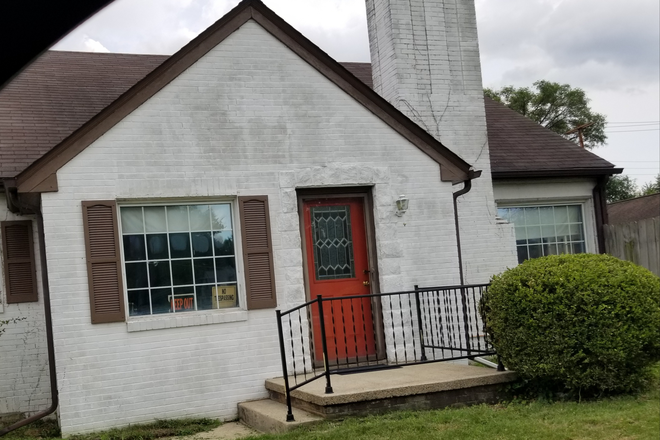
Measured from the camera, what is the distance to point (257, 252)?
8.22 meters

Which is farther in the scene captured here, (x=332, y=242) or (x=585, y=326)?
(x=332, y=242)

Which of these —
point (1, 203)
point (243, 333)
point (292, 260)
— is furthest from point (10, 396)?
point (292, 260)

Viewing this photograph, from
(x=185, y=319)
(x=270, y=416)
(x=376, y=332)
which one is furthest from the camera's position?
(x=376, y=332)

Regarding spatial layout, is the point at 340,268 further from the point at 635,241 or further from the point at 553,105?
the point at 553,105

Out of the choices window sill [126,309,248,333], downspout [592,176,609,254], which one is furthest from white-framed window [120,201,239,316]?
downspout [592,176,609,254]

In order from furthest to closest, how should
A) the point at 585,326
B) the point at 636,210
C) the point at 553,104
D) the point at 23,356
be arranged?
the point at 553,104 < the point at 636,210 < the point at 23,356 < the point at 585,326

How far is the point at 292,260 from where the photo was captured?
8.34m

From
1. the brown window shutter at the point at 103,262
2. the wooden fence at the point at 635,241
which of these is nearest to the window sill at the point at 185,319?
the brown window shutter at the point at 103,262

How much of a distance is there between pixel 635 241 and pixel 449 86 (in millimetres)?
4210

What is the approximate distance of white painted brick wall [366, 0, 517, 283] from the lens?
33.7 feet

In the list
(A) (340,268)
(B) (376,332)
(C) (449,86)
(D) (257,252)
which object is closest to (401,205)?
(A) (340,268)

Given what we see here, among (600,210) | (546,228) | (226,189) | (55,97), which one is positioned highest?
(55,97)

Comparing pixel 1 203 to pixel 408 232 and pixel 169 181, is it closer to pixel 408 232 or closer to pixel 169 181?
pixel 169 181

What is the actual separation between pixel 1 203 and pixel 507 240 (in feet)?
21.9
